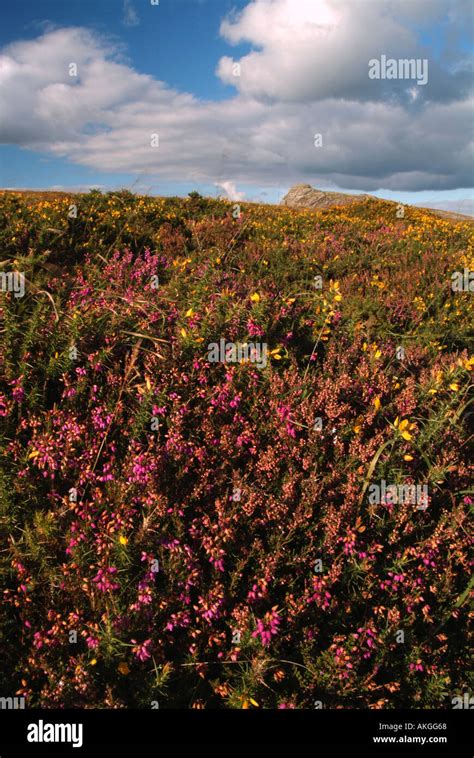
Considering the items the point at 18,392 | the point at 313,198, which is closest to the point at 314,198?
the point at 313,198

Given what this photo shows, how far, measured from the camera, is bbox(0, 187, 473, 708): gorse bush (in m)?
2.46

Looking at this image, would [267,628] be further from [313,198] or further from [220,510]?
[313,198]

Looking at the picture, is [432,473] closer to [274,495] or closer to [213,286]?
[274,495]

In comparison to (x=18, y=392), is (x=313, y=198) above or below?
above

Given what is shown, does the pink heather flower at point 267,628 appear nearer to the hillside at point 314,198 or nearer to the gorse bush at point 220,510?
the gorse bush at point 220,510

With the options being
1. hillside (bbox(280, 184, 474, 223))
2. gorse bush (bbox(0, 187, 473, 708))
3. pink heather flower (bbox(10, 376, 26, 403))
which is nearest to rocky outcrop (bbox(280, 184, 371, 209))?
hillside (bbox(280, 184, 474, 223))

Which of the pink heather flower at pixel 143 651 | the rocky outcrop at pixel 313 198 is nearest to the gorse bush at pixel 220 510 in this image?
the pink heather flower at pixel 143 651

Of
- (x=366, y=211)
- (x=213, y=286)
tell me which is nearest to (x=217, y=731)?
(x=213, y=286)

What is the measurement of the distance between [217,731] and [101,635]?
74 cm

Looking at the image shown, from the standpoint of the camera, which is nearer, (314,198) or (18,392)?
(18,392)

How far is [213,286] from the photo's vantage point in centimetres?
460

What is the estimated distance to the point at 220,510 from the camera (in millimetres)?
2914

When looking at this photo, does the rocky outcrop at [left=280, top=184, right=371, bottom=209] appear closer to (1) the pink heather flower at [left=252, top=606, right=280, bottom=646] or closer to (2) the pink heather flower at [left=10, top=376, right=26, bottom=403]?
(2) the pink heather flower at [left=10, top=376, right=26, bottom=403]

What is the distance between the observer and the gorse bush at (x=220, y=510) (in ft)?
8.06
